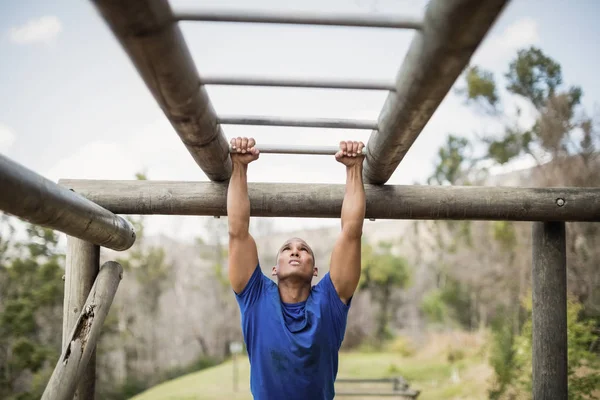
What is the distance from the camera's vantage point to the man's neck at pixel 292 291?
2637 mm

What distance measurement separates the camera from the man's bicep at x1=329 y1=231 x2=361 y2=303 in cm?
253

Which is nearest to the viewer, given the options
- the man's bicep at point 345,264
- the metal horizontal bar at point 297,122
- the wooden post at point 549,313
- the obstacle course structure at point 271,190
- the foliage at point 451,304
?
the obstacle course structure at point 271,190

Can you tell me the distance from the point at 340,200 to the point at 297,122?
973 millimetres

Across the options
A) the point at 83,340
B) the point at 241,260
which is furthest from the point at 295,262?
the point at 83,340

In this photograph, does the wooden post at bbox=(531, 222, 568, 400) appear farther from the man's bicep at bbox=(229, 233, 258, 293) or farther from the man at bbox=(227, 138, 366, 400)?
the man's bicep at bbox=(229, 233, 258, 293)

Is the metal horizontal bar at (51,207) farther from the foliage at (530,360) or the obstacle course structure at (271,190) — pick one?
the foliage at (530,360)

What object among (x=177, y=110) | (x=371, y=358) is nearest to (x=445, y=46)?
(x=177, y=110)

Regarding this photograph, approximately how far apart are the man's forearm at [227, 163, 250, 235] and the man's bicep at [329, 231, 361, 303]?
436mm

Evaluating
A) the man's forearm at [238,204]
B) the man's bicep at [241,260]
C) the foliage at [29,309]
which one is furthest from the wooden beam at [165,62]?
the foliage at [29,309]

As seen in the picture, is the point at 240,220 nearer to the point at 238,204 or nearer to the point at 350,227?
the point at 238,204

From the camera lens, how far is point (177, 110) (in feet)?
5.63

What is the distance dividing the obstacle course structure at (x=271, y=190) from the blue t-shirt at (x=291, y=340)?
0.58 meters

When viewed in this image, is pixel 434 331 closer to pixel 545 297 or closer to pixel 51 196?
pixel 545 297

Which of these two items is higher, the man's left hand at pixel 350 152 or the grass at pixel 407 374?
the man's left hand at pixel 350 152
